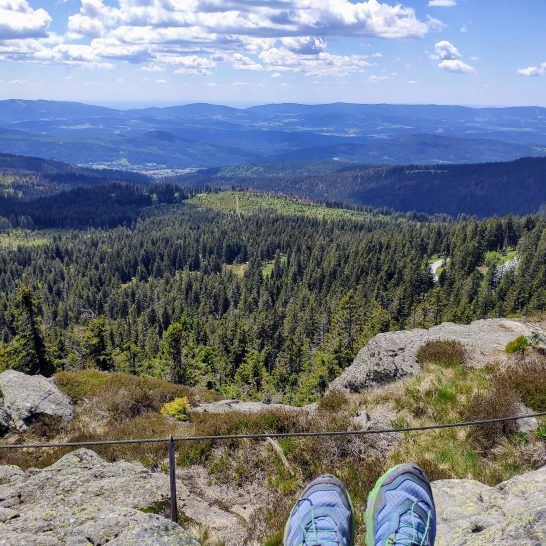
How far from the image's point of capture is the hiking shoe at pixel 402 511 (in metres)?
5.47

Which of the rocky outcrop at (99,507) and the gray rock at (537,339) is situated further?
the gray rock at (537,339)

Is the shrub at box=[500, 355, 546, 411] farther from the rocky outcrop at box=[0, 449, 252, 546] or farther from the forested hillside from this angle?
the forested hillside

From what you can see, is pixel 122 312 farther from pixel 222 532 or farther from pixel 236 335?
pixel 222 532

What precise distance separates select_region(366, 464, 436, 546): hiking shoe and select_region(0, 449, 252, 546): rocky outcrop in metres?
2.72

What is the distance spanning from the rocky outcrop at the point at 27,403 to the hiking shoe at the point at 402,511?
56.1 feet

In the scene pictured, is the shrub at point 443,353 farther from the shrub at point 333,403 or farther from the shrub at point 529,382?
the shrub at point 333,403

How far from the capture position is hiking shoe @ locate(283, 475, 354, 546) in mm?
5508

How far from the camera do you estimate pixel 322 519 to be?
19.0 ft

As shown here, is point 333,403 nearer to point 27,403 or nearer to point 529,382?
point 529,382

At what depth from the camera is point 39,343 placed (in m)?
49.8

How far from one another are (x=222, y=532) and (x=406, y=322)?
113m

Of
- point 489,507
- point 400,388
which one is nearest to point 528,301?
point 400,388

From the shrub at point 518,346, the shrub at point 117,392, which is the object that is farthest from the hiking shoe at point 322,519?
the shrub at point 117,392

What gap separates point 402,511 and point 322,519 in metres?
1.15
